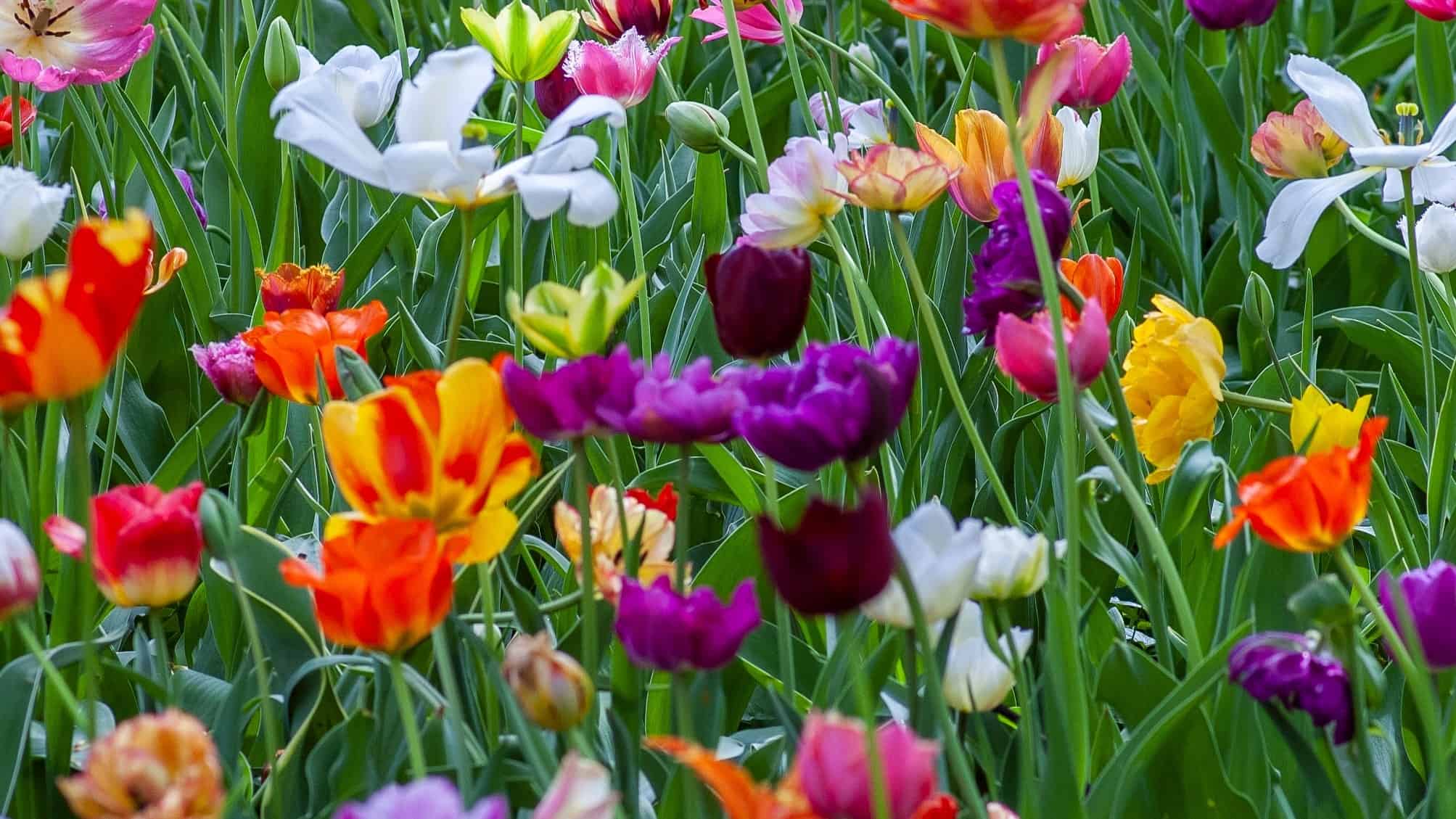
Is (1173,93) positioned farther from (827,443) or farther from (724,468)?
(827,443)

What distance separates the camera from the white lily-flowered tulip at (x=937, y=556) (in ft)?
1.69

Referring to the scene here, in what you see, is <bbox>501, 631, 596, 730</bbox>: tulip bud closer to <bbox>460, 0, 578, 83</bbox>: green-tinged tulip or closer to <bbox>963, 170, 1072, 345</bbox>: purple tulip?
<bbox>963, 170, 1072, 345</bbox>: purple tulip

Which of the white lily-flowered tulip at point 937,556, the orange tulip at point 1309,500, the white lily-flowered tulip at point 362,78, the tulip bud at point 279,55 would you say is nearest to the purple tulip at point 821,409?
the white lily-flowered tulip at point 937,556

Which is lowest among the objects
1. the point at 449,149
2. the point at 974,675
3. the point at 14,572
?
the point at 974,675

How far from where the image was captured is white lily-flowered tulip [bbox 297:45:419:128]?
114 centimetres

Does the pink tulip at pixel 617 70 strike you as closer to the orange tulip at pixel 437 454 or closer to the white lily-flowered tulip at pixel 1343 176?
the white lily-flowered tulip at pixel 1343 176

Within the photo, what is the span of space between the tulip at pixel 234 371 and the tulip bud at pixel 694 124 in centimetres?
35

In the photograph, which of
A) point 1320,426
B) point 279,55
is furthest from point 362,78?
point 1320,426

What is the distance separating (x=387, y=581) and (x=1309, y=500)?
0.31 meters

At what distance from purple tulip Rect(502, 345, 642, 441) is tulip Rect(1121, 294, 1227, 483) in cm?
35

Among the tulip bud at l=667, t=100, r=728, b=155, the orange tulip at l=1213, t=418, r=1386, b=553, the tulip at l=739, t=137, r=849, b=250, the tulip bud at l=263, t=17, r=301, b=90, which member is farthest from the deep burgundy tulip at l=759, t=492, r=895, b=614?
the tulip bud at l=263, t=17, r=301, b=90

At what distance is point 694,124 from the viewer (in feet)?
3.44

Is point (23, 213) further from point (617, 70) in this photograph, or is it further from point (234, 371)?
point (617, 70)

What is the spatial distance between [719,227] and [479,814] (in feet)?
3.19
